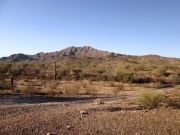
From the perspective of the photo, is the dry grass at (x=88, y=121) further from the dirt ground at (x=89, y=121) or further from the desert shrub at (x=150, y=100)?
the desert shrub at (x=150, y=100)

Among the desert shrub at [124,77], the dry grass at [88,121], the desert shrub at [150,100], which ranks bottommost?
the dry grass at [88,121]

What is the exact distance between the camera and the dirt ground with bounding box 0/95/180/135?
1336 centimetres

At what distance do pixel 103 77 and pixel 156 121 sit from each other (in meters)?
34.1

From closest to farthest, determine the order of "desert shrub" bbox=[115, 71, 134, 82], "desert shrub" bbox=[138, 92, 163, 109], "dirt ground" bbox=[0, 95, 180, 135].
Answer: "dirt ground" bbox=[0, 95, 180, 135] → "desert shrub" bbox=[138, 92, 163, 109] → "desert shrub" bbox=[115, 71, 134, 82]

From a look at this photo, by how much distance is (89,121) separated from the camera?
1517cm

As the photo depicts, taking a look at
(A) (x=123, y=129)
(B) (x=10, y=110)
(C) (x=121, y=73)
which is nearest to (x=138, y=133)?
(A) (x=123, y=129)

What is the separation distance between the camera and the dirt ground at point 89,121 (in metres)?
13.4

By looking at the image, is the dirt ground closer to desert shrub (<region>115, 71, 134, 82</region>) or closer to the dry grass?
the dry grass

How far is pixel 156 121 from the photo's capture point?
15.3 meters

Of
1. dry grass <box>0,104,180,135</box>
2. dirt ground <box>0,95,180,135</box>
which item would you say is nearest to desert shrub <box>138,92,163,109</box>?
dirt ground <box>0,95,180,135</box>

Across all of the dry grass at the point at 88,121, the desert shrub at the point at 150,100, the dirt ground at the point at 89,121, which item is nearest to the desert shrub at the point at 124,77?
the desert shrub at the point at 150,100

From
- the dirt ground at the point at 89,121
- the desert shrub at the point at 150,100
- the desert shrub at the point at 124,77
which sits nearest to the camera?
the dirt ground at the point at 89,121

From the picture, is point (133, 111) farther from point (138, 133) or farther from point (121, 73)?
point (121, 73)

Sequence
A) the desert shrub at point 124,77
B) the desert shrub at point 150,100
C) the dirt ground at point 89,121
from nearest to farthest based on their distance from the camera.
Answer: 1. the dirt ground at point 89,121
2. the desert shrub at point 150,100
3. the desert shrub at point 124,77
